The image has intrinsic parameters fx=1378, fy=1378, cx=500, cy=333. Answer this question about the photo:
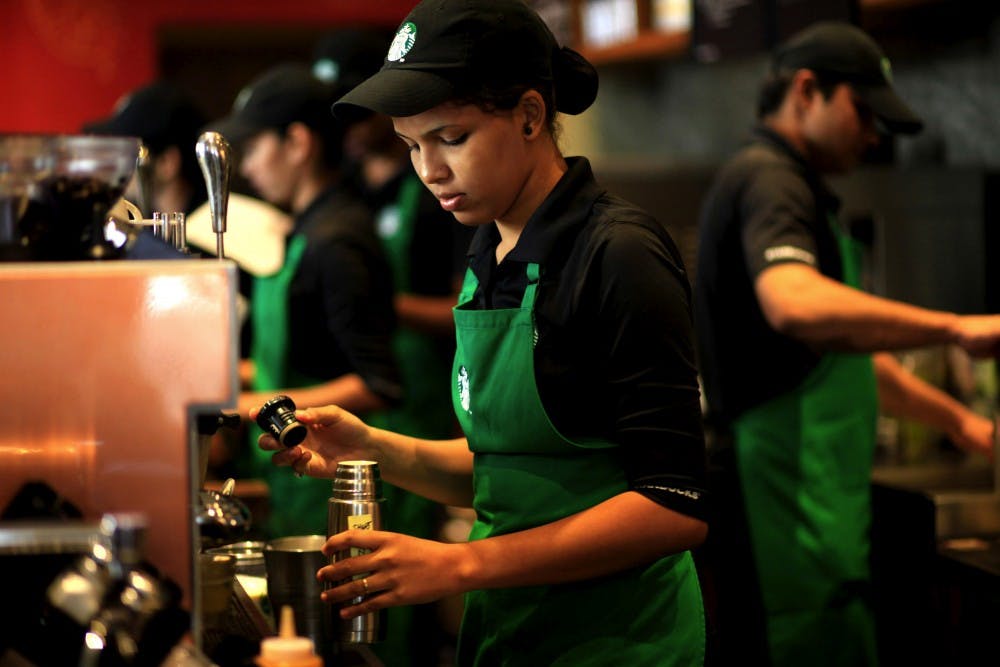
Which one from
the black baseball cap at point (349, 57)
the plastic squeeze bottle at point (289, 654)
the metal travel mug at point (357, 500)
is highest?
the black baseball cap at point (349, 57)

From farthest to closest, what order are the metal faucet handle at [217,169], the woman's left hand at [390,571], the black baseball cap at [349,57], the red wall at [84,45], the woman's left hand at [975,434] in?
the red wall at [84,45], the black baseball cap at [349,57], the woman's left hand at [975,434], the metal faucet handle at [217,169], the woman's left hand at [390,571]

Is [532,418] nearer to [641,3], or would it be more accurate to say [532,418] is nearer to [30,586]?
[30,586]

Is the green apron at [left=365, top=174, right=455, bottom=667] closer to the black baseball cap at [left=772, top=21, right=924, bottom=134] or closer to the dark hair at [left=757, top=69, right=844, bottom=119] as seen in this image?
the dark hair at [left=757, top=69, right=844, bottom=119]

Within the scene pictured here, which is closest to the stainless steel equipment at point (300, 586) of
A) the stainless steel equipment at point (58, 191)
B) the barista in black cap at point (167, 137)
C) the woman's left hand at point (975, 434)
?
the stainless steel equipment at point (58, 191)

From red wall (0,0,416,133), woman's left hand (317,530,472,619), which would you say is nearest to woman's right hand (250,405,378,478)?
woman's left hand (317,530,472,619)

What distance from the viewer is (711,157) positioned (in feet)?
17.3

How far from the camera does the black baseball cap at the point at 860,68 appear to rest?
2805 mm

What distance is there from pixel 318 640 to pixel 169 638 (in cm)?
40

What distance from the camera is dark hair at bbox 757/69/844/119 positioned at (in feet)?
9.36

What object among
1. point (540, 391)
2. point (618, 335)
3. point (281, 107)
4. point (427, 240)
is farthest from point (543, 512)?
point (427, 240)

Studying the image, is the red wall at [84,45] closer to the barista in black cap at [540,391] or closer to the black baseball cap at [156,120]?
the black baseball cap at [156,120]

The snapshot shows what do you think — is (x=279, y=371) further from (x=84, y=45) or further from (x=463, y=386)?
(x=84, y=45)

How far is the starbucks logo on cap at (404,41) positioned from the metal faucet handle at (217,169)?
0.23 meters

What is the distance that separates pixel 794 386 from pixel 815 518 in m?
0.27
